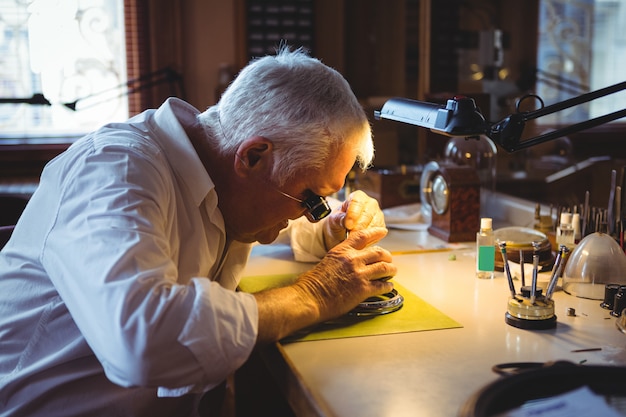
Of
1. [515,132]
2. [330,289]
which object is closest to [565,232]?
[515,132]

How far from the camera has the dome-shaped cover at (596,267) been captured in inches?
63.6

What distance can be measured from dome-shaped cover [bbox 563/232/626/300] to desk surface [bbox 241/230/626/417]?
3cm

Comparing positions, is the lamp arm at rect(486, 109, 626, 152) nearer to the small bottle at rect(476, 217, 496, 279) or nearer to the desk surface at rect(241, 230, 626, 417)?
the desk surface at rect(241, 230, 626, 417)

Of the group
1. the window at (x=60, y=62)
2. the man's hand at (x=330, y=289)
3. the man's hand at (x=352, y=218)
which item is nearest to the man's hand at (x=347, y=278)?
the man's hand at (x=330, y=289)

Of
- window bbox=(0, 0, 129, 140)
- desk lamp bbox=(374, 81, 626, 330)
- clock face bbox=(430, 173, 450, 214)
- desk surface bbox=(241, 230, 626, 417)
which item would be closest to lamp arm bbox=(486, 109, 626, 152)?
desk lamp bbox=(374, 81, 626, 330)

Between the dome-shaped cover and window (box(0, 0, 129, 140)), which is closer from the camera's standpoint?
the dome-shaped cover

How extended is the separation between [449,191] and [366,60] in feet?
8.28

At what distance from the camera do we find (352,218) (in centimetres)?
187

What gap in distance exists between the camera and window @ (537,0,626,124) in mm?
4363

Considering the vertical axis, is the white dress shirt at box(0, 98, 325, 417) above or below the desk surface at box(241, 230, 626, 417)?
above

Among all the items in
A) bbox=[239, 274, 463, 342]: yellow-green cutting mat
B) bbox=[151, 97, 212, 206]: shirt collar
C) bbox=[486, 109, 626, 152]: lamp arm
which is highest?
bbox=[486, 109, 626, 152]: lamp arm

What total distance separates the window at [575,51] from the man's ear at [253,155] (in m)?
3.29

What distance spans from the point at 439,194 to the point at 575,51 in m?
2.65

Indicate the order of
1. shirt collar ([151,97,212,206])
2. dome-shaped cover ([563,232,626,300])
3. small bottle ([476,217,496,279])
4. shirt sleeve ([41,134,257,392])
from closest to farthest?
1. shirt sleeve ([41,134,257,392])
2. shirt collar ([151,97,212,206])
3. dome-shaped cover ([563,232,626,300])
4. small bottle ([476,217,496,279])
